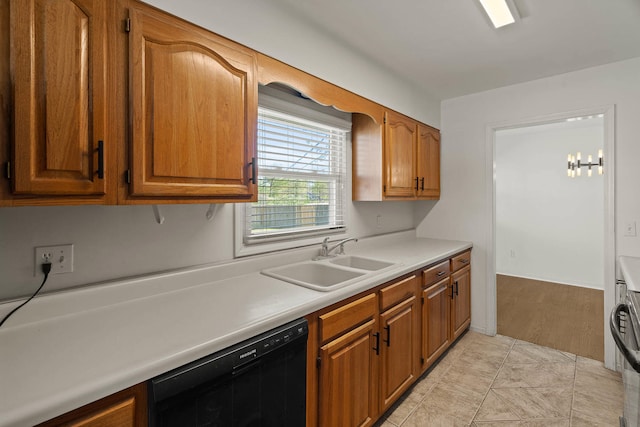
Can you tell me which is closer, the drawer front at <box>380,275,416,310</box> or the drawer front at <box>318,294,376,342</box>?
the drawer front at <box>318,294,376,342</box>

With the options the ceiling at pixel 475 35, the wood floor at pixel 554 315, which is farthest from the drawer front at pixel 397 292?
the wood floor at pixel 554 315

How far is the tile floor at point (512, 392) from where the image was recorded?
1.95 meters

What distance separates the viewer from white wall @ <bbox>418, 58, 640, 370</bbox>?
2.43 meters

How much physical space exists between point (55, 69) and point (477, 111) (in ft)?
10.7

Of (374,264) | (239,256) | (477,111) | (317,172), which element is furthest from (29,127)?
(477,111)

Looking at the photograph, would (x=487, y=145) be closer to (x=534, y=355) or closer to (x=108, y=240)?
(x=534, y=355)

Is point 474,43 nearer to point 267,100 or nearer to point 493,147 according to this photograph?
point 493,147

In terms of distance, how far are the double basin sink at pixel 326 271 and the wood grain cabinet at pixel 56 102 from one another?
1040mm

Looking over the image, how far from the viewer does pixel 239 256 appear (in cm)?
184

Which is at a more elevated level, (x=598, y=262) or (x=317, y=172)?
(x=317, y=172)

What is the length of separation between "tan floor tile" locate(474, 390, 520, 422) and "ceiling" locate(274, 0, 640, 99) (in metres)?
2.38

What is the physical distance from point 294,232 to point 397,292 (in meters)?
0.78

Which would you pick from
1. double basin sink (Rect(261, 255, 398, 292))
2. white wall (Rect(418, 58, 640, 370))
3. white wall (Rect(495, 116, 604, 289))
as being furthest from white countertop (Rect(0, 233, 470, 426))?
white wall (Rect(495, 116, 604, 289))

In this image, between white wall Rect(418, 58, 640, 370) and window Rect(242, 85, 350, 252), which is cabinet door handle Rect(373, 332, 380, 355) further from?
white wall Rect(418, 58, 640, 370)
